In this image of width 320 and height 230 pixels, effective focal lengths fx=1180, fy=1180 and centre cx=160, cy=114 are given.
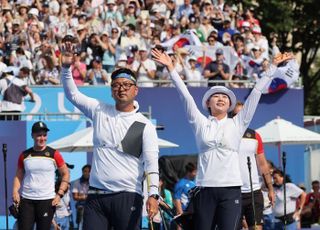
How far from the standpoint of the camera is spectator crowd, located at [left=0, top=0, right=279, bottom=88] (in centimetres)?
2528

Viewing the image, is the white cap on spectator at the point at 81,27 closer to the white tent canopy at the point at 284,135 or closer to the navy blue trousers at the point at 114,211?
the white tent canopy at the point at 284,135

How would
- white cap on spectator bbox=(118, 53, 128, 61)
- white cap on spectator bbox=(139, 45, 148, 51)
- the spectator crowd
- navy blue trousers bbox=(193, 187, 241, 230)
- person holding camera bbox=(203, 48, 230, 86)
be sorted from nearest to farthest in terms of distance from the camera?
navy blue trousers bbox=(193, 187, 241, 230) < the spectator crowd < white cap on spectator bbox=(118, 53, 128, 61) < white cap on spectator bbox=(139, 45, 148, 51) < person holding camera bbox=(203, 48, 230, 86)

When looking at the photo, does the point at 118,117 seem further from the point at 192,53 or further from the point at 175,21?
the point at 175,21

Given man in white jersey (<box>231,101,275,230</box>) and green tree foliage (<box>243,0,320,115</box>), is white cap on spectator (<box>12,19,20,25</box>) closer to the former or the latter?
man in white jersey (<box>231,101,275,230</box>)

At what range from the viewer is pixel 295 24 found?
1533 inches

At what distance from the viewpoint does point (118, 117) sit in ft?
34.3

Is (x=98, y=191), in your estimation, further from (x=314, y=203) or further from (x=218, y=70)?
(x=218, y=70)

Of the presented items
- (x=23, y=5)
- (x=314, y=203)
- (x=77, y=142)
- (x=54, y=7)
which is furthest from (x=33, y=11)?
(x=314, y=203)

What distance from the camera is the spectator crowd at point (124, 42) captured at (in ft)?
82.9

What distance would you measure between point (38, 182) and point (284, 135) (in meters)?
9.19

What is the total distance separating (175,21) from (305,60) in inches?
522

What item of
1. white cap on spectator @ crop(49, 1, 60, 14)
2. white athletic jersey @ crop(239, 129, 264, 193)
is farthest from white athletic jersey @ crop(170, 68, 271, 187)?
white cap on spectator @ crop(49, 1, 60, 14)

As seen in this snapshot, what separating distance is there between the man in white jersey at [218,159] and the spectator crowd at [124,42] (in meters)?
12.5

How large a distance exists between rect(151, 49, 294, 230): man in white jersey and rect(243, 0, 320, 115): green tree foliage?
25.3 meters
